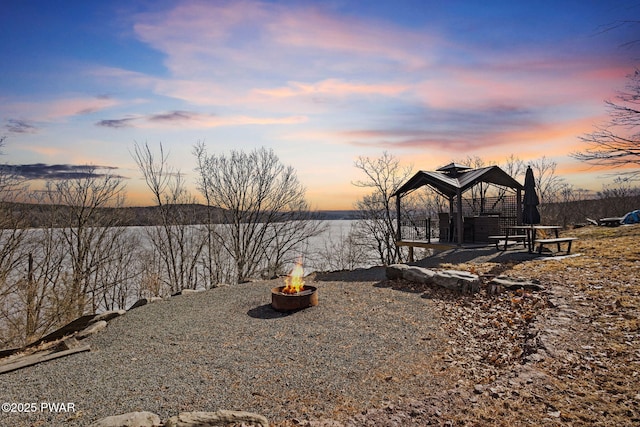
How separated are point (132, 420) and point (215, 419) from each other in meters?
0.79

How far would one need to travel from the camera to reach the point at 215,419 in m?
3.46

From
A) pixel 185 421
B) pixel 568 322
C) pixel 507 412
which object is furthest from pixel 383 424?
pixel 568 322

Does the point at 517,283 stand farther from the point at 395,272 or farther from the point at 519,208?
the point at 519,208

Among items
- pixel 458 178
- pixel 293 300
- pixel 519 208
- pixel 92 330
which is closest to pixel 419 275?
pixel 293 300

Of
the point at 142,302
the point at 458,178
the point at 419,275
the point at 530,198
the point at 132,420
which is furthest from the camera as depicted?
the point at 458,178

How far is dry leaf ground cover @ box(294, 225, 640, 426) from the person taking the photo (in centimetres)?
346

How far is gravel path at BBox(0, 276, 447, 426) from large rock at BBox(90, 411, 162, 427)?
0.25m

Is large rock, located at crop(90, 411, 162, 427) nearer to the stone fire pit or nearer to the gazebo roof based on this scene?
the stone fire pit

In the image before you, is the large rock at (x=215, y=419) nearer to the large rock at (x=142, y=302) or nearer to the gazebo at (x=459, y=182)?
the large rock at (x=142, y=302)

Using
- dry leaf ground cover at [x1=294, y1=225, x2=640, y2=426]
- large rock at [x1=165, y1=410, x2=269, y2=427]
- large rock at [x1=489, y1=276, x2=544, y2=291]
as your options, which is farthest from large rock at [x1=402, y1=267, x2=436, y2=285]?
large rock at [x1=165, y1=410, x2=269, y2=427]

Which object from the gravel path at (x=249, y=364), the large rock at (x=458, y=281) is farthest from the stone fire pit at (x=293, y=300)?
the large rock at (x=458, y=281)

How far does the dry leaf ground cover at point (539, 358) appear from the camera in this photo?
3.46 m

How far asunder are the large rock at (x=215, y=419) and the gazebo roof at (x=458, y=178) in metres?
12.1

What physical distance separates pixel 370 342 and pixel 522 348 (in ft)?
7.12
